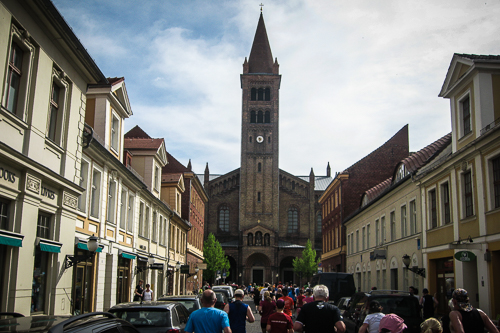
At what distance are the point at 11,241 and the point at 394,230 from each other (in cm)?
2066

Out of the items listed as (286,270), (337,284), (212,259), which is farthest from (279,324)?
(286,270)

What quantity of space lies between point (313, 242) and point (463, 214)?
59.8 m

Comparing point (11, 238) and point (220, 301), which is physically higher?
point (11, 238)

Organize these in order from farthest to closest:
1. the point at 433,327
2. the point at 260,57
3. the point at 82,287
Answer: the point at 260,57 < the point at 82,287 < the point at 433,327

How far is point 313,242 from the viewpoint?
251 feet

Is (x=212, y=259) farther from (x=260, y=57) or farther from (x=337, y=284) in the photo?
(x=337, y=284)

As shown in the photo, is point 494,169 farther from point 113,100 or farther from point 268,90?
point 268,90

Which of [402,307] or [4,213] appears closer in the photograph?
[4,213]

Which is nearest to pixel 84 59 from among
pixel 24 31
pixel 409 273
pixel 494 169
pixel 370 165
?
A: pixel 24 31

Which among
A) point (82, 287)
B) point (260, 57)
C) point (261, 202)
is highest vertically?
point (260, 57)

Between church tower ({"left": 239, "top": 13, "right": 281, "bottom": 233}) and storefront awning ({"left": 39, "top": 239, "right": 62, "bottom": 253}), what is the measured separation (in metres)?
61.0

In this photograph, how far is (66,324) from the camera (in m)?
4.73

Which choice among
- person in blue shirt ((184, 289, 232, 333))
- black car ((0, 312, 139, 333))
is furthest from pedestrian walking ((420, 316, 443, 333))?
black car ((0, 312, 139, 333))

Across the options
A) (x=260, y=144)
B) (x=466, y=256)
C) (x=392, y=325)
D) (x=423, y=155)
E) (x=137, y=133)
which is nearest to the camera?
(x=392, y=325)
